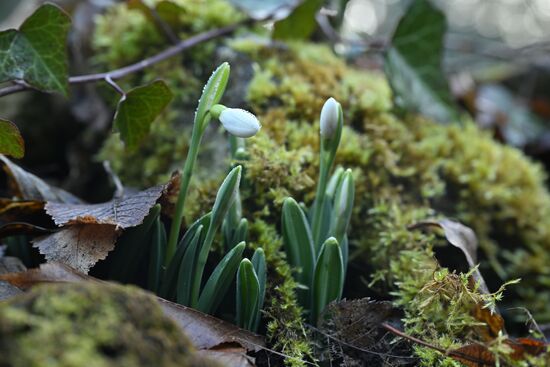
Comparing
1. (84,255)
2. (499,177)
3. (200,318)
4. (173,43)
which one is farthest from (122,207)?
(499,177)

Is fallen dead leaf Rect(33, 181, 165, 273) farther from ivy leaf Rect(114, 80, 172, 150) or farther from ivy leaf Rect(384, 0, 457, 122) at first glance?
ivy leaf Rect(384, 0, 457, 122)

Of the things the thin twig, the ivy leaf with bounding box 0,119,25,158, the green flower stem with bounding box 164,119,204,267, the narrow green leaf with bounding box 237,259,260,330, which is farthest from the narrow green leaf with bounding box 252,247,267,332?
the thin twig

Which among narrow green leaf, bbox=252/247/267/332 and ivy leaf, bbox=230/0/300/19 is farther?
ivy leaf, bbox=230/0/300/19

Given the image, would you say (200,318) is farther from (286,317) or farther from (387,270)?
(387,270)

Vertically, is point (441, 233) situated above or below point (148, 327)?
below

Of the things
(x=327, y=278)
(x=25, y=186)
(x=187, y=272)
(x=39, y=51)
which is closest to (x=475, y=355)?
(x=327, y=278)

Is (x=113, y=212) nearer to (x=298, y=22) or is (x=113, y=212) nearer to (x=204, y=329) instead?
(x=204, y=329)
